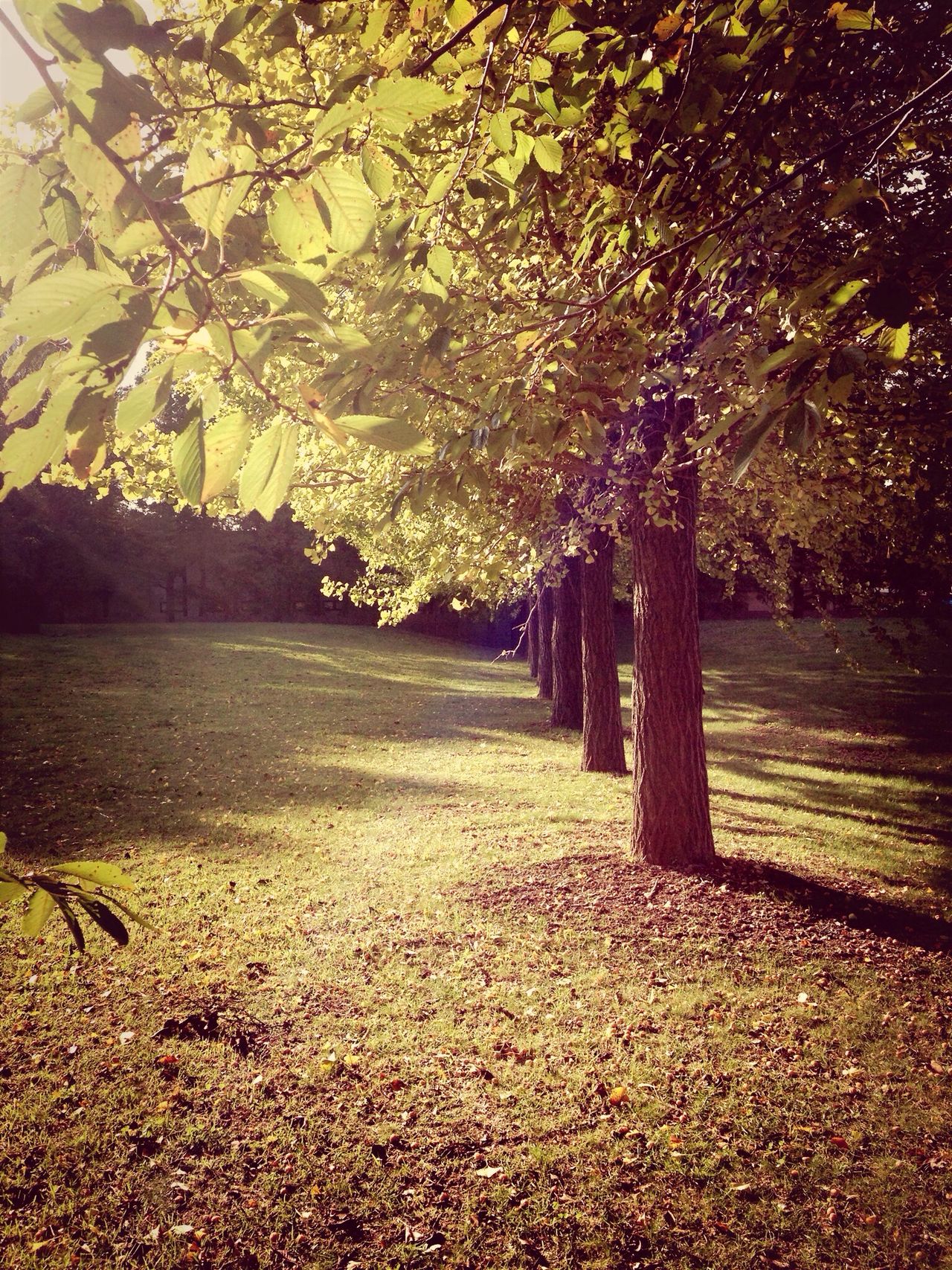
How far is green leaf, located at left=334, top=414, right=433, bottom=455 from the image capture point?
1.04 meters

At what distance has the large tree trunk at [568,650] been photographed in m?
15.0

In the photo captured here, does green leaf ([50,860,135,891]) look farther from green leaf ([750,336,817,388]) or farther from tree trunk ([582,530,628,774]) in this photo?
tree trunk ([582,530,628,774])

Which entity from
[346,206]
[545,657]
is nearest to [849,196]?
[346,206]

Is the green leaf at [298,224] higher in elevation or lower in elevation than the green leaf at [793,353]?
higher

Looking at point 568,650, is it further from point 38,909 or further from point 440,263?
point 38,909

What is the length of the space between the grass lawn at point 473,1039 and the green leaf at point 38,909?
299cm

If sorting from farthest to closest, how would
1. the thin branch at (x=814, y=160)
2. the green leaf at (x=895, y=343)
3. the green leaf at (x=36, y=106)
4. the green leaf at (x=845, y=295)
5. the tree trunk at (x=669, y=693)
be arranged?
the tree trunk at (x=669, y=693)
the thin branch at (x=814, y=160)
the green leaf at (x=895, y=343)
the green leaf at (x=845, y=295)
the green leaf at (x=36, y=106)

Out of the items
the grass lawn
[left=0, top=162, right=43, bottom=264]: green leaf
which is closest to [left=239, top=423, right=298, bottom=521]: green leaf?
[left=0, top=162, right=43, bottom=264]: green leaf

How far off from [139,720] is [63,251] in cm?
1417

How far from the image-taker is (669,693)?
6.76m

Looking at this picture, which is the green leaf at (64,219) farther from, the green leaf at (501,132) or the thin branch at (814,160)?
the thin branch at (814,160)

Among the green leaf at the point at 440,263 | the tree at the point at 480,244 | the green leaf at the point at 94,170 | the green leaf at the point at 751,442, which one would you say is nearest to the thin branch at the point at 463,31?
the tree at the point at 480,244

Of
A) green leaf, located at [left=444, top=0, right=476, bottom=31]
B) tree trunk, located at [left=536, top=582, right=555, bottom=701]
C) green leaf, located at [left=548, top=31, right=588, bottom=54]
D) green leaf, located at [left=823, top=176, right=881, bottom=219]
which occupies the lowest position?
tree trunk, located at [left=536, top=582, right=555, bottom=701]

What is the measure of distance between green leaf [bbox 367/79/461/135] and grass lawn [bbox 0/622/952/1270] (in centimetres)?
392
